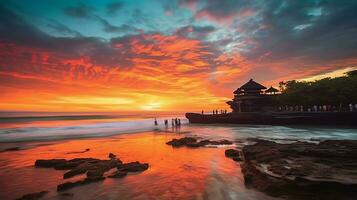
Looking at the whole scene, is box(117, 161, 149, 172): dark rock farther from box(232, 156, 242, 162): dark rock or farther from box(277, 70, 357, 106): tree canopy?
box(277, 70, 357, 106): tree canopy

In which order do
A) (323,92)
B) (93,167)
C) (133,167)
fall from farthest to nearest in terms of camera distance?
(323,92), (133,167), (93,167)

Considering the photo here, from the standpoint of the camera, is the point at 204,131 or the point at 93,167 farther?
the point at 204,131

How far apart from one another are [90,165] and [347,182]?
1267 cm

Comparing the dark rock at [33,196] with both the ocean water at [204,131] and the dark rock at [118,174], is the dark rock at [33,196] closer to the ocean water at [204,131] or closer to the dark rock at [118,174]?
the dark rock at [118,174]

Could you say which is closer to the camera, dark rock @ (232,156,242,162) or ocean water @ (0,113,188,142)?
dark rock @ (232,156,242,162)

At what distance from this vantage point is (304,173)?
9.80m

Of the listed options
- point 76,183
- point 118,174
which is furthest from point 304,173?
point 76,183

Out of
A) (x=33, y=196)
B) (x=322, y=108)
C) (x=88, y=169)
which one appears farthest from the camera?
(x=322, y=108)

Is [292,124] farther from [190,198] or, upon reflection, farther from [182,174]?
[190,198]

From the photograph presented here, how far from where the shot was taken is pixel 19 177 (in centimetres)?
1284

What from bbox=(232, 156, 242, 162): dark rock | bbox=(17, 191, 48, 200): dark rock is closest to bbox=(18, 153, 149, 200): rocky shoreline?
bbox=(17, 191, 48, 200): dark rock

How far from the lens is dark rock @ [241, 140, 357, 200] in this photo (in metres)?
8.48

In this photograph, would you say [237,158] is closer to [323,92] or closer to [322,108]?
[323,92]

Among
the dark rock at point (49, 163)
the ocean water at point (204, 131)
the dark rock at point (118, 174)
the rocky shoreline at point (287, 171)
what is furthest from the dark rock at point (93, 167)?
the ocean water at point (204, 131)
